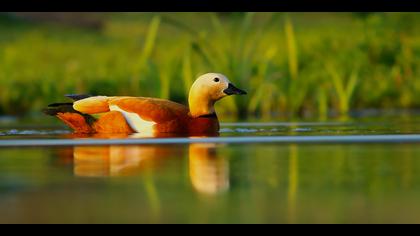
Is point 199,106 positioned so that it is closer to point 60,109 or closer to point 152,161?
point 60,109

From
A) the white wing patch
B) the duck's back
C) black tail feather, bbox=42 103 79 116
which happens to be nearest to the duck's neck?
the duck's back

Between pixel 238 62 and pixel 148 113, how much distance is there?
515 centimetres

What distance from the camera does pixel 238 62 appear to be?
587 inches

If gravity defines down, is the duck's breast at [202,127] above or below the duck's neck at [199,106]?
below

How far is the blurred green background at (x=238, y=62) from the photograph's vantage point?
1500 cm

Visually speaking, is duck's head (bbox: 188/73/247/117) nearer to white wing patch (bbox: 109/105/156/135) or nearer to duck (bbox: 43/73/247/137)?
duck (bbox: 43/73/247/137)

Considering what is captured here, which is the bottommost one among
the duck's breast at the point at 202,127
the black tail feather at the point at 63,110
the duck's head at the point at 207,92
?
the duck's breast at the point at 202,127

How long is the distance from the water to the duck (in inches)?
49.1

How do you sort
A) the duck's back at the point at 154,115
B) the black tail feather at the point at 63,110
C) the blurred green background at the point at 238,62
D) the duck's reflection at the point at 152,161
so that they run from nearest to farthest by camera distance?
the duck's reflection at the point at 152,161
the duck's back at the point at 154,115
the black tail feather at the point at 63,110
the blurred green background at the point at 238,62

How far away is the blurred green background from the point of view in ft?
49.2

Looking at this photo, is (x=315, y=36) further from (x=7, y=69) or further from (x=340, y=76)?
(x=7, y=69)

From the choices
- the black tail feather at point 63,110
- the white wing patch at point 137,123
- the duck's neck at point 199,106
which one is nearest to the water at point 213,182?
the white wing patch at point 137,123

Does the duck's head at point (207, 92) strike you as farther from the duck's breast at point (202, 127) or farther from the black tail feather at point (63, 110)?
the black tail feather at point (63, 110)
